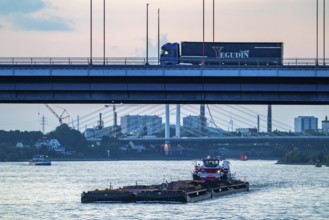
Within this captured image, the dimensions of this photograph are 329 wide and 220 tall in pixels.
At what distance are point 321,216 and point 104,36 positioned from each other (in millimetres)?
27188

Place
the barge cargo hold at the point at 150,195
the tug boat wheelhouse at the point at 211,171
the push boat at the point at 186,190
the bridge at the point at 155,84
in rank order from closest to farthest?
the bridge at the point at 155,84
the barge cargo hold at the point at 150,195
the push boat at the point at 186,190
the tug boat wheelhouse at the point at 211,171

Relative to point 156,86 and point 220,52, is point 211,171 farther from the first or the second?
point 156,86

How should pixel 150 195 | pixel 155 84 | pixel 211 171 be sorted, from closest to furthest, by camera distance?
pixel 155 84, pixel 150 195, pixel 211 171

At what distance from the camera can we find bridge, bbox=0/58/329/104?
305ft

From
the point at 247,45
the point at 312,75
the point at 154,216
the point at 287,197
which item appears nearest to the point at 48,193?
the point at 287,197

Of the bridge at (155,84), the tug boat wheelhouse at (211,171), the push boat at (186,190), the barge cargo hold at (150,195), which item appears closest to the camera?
the bridge at (155,84)

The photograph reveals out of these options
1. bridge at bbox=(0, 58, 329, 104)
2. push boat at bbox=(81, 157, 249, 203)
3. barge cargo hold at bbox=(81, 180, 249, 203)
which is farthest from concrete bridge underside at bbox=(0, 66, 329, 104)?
push boat at bbox=(81, 157, 249, 203)

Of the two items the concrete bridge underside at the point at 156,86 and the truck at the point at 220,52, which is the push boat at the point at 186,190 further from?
the concrete bridge underside at the point at 156,86

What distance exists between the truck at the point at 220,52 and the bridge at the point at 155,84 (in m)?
5.78

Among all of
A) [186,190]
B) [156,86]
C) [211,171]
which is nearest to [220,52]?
[156,86]

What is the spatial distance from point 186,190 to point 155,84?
126ft

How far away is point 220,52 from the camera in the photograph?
10181 centimetres

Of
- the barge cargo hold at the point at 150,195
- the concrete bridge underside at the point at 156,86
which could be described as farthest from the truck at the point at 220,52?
the barge cargo hold at the point at 150,195

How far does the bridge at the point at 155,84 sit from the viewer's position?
9288cm
